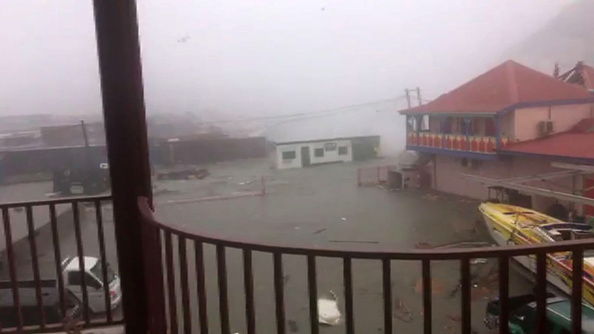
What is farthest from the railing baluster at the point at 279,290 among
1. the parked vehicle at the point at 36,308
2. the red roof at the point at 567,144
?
the red roof at the point at 567,144

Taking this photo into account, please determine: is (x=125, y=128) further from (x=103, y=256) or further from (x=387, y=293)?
(x=387, y=293)

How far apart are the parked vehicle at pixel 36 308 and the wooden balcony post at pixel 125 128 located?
0.39 m

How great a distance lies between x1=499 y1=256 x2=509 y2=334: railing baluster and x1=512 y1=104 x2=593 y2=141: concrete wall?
3.92 feet

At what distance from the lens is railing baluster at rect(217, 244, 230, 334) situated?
113 centimetres

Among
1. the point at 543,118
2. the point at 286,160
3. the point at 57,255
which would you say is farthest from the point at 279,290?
the point at 543,118

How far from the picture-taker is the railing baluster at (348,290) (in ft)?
3.31

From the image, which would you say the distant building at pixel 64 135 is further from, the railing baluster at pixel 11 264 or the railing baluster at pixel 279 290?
the railing baluster at pixel 279 290

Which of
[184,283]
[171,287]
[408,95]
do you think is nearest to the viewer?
[184,283]

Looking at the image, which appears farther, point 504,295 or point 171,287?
point 171,287

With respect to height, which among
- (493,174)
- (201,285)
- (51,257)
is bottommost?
(51,257)

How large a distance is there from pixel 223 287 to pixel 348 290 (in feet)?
1.08

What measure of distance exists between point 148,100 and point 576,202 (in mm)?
1676

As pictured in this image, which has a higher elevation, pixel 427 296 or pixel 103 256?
pixel 427 296

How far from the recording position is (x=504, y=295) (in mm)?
1012
